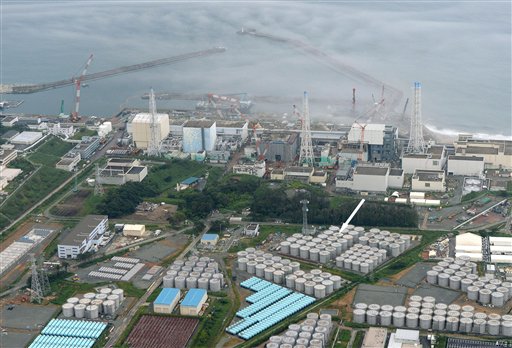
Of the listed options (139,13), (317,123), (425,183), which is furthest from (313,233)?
(139,13)

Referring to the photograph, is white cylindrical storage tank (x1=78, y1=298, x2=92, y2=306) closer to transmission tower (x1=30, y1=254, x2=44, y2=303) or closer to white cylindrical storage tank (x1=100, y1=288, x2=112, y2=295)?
white cylindrical storage tank (x1=100, y1=288, x2=112, y2=295)

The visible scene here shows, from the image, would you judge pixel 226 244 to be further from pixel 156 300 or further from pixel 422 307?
pixel 422 307

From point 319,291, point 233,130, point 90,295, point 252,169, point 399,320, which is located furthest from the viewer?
point 233,130

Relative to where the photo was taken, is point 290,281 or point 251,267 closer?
point 290,281

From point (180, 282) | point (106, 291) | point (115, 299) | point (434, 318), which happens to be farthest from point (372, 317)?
point (106, 291)

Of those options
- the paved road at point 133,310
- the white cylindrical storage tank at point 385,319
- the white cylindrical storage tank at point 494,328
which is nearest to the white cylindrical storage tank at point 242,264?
the paved road at point 133,310

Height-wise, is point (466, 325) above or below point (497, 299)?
below

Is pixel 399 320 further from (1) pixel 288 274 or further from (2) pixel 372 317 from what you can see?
(1) pixel 288 274
